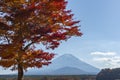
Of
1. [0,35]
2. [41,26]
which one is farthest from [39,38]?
[0,35]

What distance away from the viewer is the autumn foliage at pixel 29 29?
1238 inches

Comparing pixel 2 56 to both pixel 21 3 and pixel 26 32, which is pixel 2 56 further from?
pixel 21 3

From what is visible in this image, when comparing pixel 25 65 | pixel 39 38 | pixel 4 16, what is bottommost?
pixel 25 65

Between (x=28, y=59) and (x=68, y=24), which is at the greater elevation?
(x=68, y=24)

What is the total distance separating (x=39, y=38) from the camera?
107 ft

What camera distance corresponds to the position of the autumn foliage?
31.5 meters

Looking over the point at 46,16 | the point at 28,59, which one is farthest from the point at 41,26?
the point at 28,59

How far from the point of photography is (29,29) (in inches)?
1252

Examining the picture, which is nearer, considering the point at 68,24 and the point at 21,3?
the point at 21,3

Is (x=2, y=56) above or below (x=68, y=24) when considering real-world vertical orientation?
below

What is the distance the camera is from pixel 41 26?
32062 mm

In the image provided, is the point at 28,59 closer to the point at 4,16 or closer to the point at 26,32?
the point at 26,32

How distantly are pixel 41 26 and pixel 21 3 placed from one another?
290 cm

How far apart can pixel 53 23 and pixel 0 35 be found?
5223 millimetres
